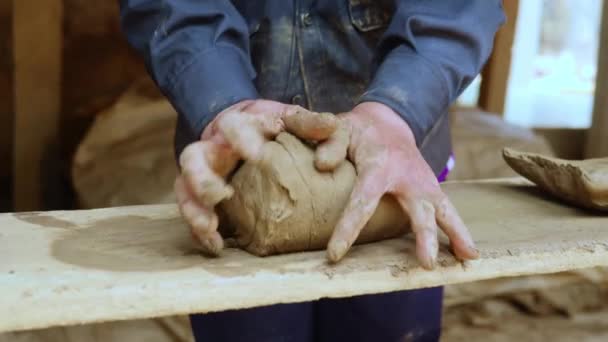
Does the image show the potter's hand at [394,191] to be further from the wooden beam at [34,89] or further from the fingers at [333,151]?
the wooden beam at [34,89]

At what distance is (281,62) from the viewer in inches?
52.2

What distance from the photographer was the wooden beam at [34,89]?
2.50 m

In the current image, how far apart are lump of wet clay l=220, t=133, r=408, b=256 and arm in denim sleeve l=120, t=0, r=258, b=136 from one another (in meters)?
0.14

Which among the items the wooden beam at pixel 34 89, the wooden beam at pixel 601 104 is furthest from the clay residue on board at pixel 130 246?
the wooden beam at pixel 601 104

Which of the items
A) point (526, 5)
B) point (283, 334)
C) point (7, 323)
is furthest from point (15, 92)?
point (526, 5)

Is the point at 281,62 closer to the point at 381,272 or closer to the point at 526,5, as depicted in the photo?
the point at 381,272

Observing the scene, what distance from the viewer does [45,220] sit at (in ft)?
3.81

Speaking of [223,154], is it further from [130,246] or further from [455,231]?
[455,231]

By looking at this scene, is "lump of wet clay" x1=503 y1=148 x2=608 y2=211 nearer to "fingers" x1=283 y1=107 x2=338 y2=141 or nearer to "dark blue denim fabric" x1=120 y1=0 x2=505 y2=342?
"dark blue denim fabric" x1=120 y1=0 x2=505 y2=342

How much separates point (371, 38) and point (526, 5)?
122 inches

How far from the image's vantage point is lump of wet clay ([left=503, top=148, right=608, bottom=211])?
1.26m

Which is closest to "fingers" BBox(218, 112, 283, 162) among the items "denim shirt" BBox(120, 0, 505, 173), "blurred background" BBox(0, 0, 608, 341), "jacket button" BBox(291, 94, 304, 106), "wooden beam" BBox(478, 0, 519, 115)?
"denim shirt" BBox(120, 0, 505, 173)

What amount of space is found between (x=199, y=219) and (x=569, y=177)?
0.68m

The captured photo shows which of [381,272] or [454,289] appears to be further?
[454,289]
